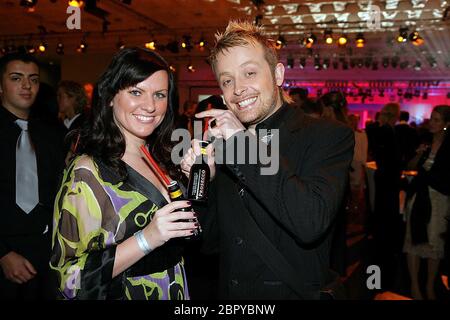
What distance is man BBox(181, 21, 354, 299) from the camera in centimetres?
121

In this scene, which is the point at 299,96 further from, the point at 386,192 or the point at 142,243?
the point at 142,243

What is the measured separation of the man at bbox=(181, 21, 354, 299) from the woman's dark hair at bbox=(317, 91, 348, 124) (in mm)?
2660

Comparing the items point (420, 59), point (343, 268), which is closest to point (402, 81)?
point (420, 59)

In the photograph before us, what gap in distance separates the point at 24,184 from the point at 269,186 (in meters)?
1.94

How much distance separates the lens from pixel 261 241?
1375 mm

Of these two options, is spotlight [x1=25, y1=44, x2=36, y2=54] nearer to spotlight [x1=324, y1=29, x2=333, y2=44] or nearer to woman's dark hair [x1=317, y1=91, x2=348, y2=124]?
spotlight [x1=324, y1=29, x2=333, y2=44]

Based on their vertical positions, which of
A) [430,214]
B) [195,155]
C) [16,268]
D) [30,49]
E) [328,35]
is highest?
[30,49]

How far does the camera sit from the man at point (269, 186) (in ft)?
3.97

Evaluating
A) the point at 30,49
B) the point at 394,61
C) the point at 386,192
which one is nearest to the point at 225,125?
the point at 386,192

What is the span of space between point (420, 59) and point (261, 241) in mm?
12368

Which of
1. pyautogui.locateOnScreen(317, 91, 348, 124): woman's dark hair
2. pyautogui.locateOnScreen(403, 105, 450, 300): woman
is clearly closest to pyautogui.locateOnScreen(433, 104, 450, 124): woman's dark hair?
pyautogui.locateOnScreen(403, 105, 450, 300): woman

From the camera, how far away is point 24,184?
250 cm

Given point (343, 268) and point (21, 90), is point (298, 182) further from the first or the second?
point (343, 268)

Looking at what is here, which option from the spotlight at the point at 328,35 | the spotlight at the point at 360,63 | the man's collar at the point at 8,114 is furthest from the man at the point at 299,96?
the spotlight at the point at 360,63
